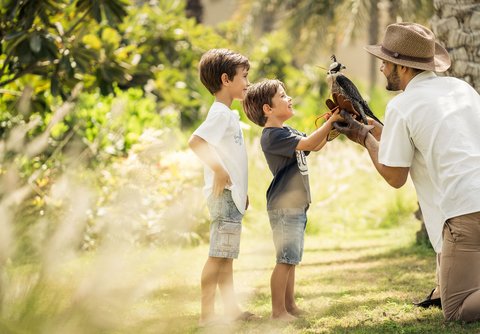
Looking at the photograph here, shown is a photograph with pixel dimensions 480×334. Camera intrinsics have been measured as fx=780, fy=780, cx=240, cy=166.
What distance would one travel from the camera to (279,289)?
14.3 ft

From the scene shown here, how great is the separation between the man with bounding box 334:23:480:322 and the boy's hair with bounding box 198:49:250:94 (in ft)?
2.33

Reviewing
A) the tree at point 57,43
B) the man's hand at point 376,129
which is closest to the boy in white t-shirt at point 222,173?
the man's hand at point 376,129

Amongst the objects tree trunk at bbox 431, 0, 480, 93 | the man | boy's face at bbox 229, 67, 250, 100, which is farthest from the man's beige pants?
tree trunk at bbox 431, 0, 480, 93

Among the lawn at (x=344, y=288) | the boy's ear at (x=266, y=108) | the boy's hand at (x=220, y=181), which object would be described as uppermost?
the boy's ear at (x=266, y=108)

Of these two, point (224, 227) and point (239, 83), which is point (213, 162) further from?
point (239, 83)

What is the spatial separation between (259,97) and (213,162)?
21.4 inches

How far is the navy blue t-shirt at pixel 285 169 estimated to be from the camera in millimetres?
4391

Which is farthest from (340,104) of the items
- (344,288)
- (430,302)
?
(344,288)

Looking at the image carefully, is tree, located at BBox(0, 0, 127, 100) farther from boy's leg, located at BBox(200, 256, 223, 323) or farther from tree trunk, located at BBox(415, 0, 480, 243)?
boy's leg, located at BBox(200, 256, 223, 323)

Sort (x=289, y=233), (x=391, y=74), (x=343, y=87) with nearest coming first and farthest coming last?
(x=343, y=87), (x=391, y=74), (x=289, y=233)

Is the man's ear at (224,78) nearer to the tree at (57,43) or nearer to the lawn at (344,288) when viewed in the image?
the lawn at (344,288)

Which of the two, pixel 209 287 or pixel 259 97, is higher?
pixel 259 97

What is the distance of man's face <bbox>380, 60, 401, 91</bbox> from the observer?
14.0ft

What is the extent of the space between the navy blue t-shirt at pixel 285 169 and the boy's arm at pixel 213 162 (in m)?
0.33
